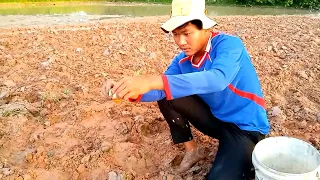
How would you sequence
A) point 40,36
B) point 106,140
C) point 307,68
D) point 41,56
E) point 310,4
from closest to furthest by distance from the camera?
point 106,140
point 307,68
point 41,56
point 40,36
point 310,4

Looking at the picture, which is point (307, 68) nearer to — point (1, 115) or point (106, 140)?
point (106, 140)

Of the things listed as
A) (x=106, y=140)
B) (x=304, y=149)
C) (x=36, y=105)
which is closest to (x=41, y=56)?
(x=36, y=105)

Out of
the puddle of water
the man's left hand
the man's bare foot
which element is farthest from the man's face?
the puddle of water

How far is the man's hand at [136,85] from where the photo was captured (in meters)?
1.85

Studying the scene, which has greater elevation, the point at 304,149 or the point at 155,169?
the point at 304,149

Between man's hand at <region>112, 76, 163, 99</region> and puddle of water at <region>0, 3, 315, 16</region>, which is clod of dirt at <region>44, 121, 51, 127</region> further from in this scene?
puddle of water at <region>0, 3, 315, 16</region>

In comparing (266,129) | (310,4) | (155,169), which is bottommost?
(310,4)

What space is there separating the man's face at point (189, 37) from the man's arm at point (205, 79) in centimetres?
15

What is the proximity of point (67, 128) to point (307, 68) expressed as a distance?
268 cm

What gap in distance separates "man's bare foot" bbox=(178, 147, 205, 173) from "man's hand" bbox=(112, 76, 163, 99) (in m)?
0.99

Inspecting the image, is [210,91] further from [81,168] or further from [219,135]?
[81,168]

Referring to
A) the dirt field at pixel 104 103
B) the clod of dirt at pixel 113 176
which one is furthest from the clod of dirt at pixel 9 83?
the clod of dirt at pixel 113 176

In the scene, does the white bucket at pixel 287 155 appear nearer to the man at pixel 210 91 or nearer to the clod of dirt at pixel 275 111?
the man at pixel 210 91

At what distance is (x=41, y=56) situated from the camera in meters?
5.11
